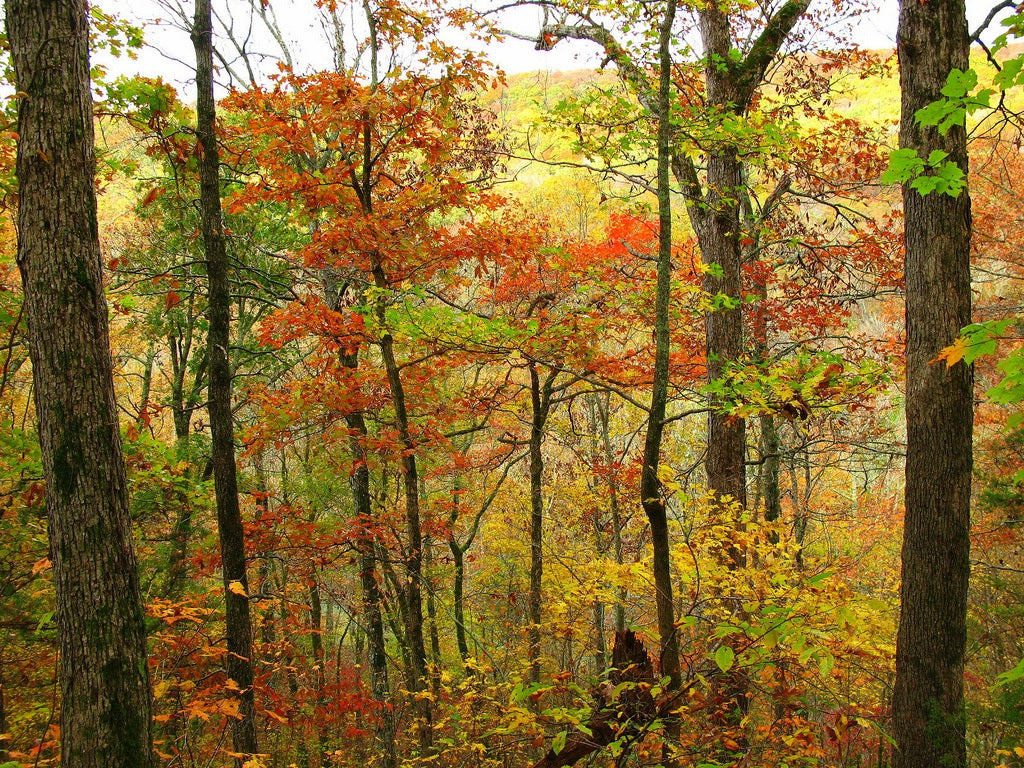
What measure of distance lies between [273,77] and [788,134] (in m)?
5.12

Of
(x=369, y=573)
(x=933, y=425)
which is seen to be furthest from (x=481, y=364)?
(x=933, y=425)

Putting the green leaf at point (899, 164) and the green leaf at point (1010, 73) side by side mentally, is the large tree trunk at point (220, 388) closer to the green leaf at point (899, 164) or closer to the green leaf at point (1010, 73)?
the green leaf at point (899, 164)

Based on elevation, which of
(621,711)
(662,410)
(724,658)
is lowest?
(621,711)

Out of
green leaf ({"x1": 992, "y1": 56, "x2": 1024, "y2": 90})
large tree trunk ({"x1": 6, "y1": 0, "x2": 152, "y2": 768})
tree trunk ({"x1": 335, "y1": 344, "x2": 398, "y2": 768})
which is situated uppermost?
green leaf ({"x1": 992, "y1": 56, "x2": 1024, "y2": 90})

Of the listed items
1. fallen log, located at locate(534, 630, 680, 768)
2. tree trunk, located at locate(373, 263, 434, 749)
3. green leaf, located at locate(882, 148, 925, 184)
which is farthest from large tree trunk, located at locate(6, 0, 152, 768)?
green leaf, located at locate(882, 148, 925, 184)

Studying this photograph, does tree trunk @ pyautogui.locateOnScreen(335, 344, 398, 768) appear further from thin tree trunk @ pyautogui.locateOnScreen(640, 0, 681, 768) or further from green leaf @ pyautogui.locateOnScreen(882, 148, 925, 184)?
green leaf @ pyautogui.locateOnScreen(882, 148, 925, 184)

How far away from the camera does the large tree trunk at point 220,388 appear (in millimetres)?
5270

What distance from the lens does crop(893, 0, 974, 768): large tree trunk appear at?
428cm

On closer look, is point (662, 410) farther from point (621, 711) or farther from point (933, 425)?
point (933, 425)

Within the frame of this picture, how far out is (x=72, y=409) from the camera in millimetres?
2986

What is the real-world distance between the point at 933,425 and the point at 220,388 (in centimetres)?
573

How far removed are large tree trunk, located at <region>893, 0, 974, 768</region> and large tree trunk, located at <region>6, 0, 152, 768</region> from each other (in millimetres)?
4782

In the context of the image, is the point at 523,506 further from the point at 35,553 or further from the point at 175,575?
the point at 35,553

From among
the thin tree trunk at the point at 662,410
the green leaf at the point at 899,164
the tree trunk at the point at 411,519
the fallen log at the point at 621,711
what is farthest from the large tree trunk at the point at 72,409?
the green leaf at the point at 899,164
